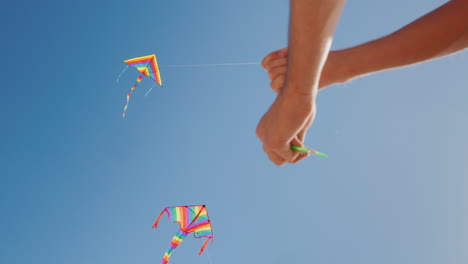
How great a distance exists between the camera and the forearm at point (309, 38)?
75cm

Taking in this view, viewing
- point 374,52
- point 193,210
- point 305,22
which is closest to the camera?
point 305,22

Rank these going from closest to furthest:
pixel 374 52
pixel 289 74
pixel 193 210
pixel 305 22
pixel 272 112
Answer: pixel 305 22 < pixel 289 74 < pixel 272 112 < pixel 374 52 < pixel 193 210

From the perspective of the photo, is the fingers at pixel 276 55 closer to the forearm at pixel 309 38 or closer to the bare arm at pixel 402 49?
the bare arm at pixel 402 49

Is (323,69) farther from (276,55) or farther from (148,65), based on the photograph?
(148,65)

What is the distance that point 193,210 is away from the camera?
16.6 feet

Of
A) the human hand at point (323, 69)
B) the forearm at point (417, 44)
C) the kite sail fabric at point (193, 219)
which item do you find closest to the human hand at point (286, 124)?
the human hand at point (323, 69)

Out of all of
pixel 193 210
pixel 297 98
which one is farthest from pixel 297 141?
pixel 193 210

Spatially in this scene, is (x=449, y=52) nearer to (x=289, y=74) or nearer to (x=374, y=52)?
(x=374, y=52)

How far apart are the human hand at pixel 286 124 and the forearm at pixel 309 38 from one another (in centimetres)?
4

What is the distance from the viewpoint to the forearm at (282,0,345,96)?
29.5 inches

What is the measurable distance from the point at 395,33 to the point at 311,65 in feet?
1.75

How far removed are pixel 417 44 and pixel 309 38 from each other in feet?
1.89

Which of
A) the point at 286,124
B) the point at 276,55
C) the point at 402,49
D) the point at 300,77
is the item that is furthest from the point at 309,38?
the point at 402,49

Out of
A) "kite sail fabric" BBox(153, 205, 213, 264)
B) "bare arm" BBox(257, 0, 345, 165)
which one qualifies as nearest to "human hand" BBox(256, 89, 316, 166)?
"bare arm" BBox(257, 0, 345, 165)
